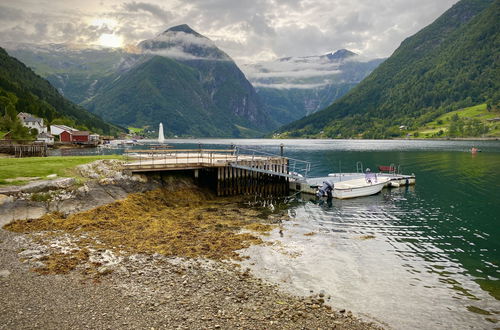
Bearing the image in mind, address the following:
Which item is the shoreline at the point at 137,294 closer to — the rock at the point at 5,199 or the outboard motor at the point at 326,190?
the rock at the point at 5,199

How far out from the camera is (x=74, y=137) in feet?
458

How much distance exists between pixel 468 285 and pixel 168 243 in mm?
18091

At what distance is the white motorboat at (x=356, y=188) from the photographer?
43.9 m

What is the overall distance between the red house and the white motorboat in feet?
419

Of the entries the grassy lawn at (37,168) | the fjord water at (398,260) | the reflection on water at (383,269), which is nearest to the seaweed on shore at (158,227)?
the fjord water at (398,260)

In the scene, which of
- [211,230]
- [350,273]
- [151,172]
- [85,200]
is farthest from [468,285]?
[151,172]

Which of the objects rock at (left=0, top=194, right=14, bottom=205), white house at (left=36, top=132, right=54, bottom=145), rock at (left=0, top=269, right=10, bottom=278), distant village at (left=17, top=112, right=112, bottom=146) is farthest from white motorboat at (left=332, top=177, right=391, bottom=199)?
distant village at (left=17, top=112, right=112, bottom=146)

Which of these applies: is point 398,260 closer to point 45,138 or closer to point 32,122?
point 45,138

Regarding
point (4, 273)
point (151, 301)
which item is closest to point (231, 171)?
point (4, 273)

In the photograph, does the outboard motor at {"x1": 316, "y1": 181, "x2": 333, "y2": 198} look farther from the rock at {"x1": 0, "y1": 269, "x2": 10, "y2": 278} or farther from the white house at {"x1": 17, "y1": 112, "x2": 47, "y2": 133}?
the white house at {"x1": 17, "y1": 112, "x2": 47, "y2": 133}

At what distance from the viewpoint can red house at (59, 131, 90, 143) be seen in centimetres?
13834

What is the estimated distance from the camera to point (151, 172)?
37.3m

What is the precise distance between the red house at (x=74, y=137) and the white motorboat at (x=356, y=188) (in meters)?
128

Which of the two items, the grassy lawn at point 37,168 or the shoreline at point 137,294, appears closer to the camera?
the shoreline at point 137,294
